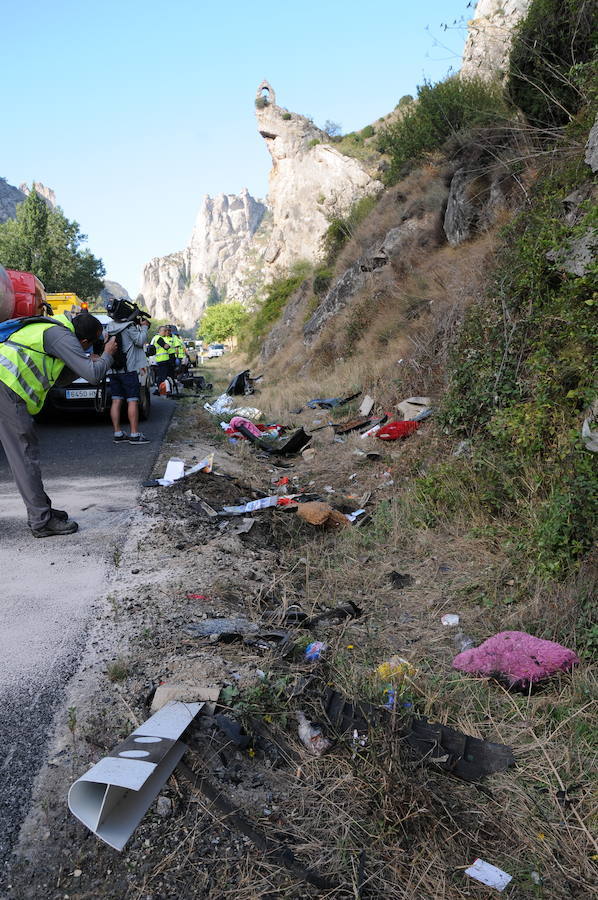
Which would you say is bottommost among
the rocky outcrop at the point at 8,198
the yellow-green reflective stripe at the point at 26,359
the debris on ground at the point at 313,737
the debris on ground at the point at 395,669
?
the debris on ground at the point at 395,669

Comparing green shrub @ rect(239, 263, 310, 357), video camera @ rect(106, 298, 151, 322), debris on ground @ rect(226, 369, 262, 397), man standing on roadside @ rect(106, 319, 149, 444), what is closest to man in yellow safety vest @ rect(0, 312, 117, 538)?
man standing on roadside @ rect(106, 319, 149, 444)

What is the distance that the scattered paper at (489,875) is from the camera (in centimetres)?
193

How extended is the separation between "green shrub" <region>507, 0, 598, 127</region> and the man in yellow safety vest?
6907 millimetres

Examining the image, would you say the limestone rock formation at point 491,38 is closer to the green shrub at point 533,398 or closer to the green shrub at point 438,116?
the green shrub at point 438,116

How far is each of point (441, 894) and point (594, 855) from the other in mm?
558

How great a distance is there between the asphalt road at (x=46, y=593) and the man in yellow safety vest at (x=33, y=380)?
0.32 m

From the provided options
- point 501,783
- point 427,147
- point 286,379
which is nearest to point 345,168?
point 427,147

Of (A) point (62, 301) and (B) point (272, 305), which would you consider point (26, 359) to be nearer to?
(A) point (62, 301)

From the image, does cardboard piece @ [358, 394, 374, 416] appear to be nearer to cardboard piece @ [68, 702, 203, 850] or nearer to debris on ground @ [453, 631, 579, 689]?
debris on ground @ [453, 631, 579, 689]

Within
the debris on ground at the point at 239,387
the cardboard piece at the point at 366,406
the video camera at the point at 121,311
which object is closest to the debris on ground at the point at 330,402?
the cardboard piece at the point at 366,406

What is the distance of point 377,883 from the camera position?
191 cm

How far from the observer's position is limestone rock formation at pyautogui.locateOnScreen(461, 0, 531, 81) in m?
10.5

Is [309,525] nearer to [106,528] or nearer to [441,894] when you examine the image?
[106,528]

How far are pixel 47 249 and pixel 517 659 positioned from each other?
4973 centimetres
